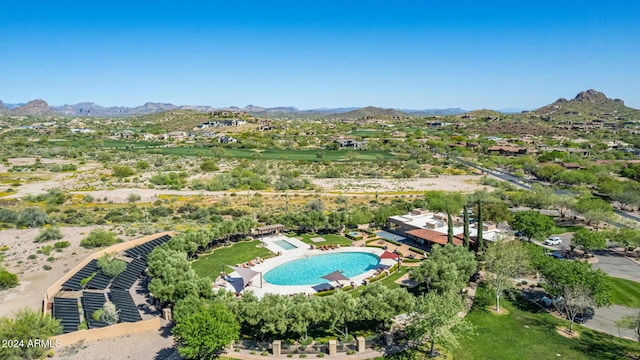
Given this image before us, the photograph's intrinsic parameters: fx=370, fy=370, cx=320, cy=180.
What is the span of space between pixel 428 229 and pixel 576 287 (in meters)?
20.0

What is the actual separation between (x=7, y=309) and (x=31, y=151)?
12574 centimetres

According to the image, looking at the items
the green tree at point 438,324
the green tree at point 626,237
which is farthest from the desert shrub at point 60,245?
the green tree at point 626,237

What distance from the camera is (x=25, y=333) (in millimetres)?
20438

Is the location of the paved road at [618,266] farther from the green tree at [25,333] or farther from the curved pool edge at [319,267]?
the green tree at [25,333]

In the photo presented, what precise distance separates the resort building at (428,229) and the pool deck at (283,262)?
550cm

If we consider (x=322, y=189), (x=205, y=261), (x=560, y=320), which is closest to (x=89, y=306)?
(x=205, y=261)

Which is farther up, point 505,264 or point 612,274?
point 505,264

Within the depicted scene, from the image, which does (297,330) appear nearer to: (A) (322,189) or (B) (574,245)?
(B) (574,245)

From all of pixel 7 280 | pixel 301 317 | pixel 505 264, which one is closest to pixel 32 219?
pixel 7 280

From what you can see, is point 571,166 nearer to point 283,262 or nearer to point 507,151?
point 507,151

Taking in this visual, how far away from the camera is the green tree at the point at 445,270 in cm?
2864

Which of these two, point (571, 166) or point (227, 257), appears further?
point (571, 166)

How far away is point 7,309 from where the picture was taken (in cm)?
2770

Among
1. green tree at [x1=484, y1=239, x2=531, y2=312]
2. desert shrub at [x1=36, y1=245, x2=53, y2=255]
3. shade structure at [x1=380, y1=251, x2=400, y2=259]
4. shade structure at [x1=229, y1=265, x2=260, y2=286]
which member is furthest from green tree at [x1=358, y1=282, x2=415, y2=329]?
desert shrub at [x1=36, y1=245, x2=53, y2=255]
